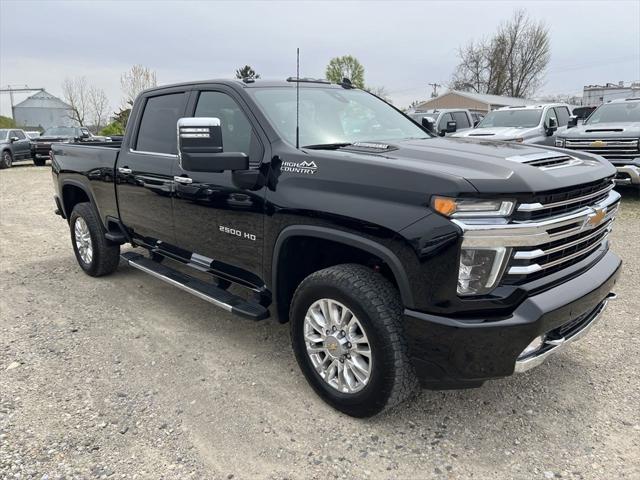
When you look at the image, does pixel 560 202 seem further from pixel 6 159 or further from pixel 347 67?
pixel 347 67

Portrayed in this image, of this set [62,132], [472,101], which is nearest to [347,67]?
[472,101]

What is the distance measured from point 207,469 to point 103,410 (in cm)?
90

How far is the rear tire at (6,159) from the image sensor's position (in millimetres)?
19516

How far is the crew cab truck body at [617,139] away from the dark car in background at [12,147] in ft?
64.3

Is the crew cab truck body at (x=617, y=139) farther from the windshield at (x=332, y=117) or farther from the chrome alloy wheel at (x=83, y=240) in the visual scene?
the chrome alloy wheel at (x=83, y=240)

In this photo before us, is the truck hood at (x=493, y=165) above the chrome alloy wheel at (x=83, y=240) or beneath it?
above

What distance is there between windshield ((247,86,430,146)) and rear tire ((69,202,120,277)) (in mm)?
2712

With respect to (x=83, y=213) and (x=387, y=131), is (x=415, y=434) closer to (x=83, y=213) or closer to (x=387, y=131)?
(x=387, y=131)

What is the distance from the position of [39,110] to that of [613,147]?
66201mm

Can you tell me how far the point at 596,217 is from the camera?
280 cm

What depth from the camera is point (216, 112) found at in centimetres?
373

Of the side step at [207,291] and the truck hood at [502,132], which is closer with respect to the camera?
the side step at [207,291]

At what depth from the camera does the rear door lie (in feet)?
13.4

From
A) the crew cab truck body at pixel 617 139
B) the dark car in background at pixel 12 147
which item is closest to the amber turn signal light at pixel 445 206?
the crew cab truck body at pixel 617 139
